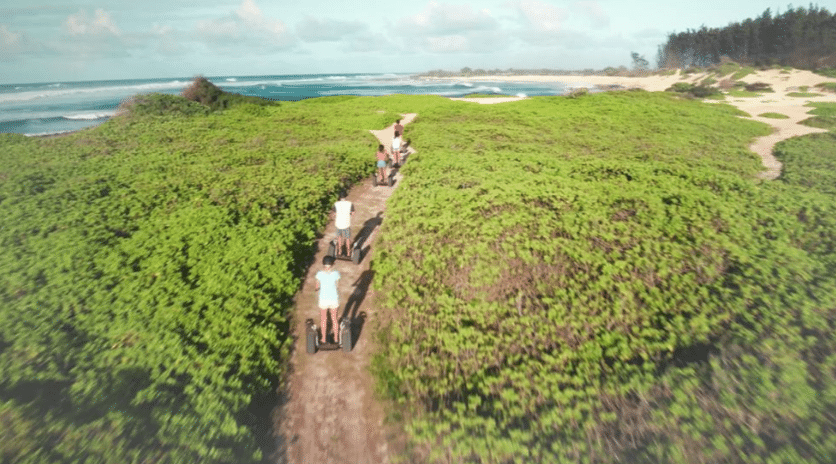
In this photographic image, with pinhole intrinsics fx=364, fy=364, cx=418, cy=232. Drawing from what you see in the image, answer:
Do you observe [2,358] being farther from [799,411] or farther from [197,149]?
[197,149]

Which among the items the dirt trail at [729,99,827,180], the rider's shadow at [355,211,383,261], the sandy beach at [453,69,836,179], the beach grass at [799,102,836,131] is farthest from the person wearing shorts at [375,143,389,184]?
the beach grass at [799,102,836,131]

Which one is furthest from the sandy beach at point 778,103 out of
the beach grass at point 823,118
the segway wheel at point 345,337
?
the segway wheel at point 345,337

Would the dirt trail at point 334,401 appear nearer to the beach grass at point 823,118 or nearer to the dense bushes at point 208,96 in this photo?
the dense bushes at point 208,96

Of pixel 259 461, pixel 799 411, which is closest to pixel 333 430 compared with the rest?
pixel 259 461

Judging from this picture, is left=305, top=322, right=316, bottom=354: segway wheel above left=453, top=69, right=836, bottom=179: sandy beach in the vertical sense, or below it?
below

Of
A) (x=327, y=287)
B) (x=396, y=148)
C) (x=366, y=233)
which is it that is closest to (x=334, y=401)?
(x=327, y=287)

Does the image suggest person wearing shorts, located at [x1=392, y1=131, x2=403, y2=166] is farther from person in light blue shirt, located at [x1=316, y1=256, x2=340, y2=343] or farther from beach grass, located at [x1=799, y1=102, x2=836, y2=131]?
beach grass, located at [x1=799, y1=102, x2=836, y2=131]

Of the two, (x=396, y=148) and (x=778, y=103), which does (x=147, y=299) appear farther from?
(x=778, y=103)

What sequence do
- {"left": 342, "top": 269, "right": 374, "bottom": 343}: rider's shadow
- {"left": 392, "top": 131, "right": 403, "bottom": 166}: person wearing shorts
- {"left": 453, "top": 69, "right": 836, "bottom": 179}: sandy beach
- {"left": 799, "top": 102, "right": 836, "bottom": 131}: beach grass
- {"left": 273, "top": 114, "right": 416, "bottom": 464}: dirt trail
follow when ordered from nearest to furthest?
1. {"left": 273, "top": 114, "right": 416, "bottom": 464}: dirt trail
2. {"left": 342, "top": 269, "right": 374, "bottom": 343}: rider's shadow
3. {"left": 392, "top": 131, "right": 403, "bottom": 166}: person wearing shorts
4. {"left": 453, "top": 69, "right": 836, "bottom": 179}: sandy beach
5. {"left": 799, "top": 102, "right": 836, "bottom": 131}: beach grass
